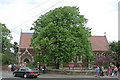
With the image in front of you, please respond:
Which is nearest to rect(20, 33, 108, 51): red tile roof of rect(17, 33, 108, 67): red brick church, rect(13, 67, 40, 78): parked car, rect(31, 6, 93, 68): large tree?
rect(17, 33, 108, 67): red brick church

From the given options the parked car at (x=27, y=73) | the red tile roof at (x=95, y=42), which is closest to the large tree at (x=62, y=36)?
the parked car at (x=27, y=73)

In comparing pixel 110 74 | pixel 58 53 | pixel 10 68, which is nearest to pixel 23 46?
pixel 10 68

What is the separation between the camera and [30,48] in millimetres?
50188

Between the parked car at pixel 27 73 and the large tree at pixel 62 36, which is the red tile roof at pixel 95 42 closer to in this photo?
the large tree at pixel 62 36

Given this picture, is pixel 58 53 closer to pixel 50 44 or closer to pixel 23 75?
pixel 50 44

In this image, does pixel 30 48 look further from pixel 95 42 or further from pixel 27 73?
pixel 27 73

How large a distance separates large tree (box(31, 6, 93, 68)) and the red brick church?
14.4 m

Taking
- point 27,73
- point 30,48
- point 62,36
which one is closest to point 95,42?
point 30,48

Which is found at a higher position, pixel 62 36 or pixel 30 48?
pixel 62 36

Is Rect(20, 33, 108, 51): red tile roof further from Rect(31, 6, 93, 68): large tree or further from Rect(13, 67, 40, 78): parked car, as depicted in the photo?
Rect(13, 67, 40, 78): parked car

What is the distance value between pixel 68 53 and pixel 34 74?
25.8 feet

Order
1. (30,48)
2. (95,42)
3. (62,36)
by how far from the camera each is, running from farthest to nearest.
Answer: (95,42)
(30,48)
(62,36)

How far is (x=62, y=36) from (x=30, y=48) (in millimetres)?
22430

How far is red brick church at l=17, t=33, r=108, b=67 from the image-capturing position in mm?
48688
